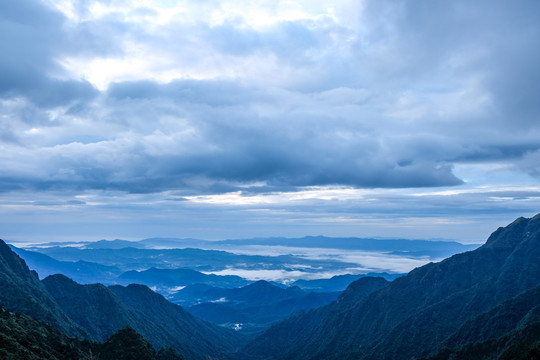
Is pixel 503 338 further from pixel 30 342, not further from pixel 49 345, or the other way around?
pixel 30 342

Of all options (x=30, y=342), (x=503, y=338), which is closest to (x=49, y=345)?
(x=30, y=342)

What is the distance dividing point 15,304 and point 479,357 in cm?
20010

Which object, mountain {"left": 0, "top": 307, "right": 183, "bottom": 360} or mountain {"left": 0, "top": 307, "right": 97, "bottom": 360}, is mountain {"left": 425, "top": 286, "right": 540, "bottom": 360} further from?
mountain {"left": 0, "top": 307, "right": 97, "bottom": 360}

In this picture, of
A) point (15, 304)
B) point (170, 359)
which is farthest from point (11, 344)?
point (15, 304)

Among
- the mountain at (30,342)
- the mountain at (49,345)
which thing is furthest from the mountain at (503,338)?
the mountain at (30,342)

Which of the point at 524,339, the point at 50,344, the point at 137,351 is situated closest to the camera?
the point at 50,344

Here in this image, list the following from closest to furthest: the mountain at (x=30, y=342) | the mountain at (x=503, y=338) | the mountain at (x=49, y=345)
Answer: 1. the mountain at (x=30, y=342)
2. the mountain at (x=49, y=345)
3. the mountain at (x=503, y=338)

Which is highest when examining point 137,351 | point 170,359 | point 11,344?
point 11,344

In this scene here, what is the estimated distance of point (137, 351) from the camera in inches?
5148

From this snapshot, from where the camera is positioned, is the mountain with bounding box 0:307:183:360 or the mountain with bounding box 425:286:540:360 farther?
the mountain with bounding box 425:286:540:360

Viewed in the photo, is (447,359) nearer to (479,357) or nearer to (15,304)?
(479,357)

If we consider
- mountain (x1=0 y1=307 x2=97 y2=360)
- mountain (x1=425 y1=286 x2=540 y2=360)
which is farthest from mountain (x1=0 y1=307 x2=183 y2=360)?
mountain (x1=425 y1=286 x2=540 y2=360)

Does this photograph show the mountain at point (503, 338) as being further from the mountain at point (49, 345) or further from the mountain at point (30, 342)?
the mountain at point (30, 342)

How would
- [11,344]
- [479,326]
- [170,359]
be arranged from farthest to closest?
[479,326]
[170,359]
[11,344]
